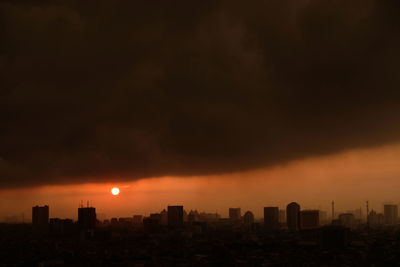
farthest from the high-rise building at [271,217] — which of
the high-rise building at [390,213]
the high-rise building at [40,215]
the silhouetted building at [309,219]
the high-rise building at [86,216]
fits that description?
the high-rise building at [40,215]

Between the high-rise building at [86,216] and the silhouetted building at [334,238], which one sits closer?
the silhouetted building at [334,238]

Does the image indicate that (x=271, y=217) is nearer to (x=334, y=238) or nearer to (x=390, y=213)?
(x=390, y=213)

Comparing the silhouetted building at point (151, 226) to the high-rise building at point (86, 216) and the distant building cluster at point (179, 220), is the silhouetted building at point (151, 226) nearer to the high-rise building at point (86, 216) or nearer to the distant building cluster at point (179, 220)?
the distant building cluster at point (179, 220)

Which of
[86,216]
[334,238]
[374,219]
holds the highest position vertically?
[86,216]

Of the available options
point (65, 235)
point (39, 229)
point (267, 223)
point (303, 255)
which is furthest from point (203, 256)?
point (267, 223)

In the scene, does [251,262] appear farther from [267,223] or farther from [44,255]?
[267,223]

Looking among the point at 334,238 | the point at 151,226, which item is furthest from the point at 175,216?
the point at 334,238
